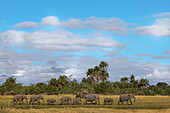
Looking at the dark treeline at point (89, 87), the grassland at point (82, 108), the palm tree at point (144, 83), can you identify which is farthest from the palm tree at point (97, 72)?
the grassland at point (82, 108)

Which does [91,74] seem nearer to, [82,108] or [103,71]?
[103,71]

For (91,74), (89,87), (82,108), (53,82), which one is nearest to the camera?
(82,108)

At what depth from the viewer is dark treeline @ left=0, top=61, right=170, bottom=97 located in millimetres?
79700

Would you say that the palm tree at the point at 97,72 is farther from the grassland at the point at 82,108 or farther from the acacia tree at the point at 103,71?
the grassland at the point at 82,108

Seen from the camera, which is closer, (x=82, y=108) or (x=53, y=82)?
(x=82, y=108)

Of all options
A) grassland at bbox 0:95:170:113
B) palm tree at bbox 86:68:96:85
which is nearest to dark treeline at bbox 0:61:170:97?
palm tree at bbox 86:68:96:85

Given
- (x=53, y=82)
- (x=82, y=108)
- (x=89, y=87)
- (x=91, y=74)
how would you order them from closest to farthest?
(x=82, y=108) → (x=89, y=87) → (x=53, y=82) → (x=91, y=74)

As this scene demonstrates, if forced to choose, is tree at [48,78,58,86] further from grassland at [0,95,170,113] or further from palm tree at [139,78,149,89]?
grassland at [0,95,170,113]

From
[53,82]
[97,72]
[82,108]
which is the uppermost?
[97,72]

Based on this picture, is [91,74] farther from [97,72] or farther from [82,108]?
[82,108]

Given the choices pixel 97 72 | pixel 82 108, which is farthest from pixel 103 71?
pixel 82 108

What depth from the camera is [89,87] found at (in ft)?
251

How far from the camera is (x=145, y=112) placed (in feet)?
90.0

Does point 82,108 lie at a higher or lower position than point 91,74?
lower
